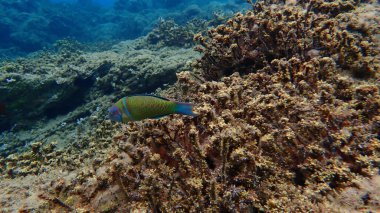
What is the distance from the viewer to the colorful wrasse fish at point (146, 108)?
6.05 feet

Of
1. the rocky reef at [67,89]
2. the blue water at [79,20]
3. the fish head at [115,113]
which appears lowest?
the rocky reef at [67,89]

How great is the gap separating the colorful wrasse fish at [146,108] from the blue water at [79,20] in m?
20.4

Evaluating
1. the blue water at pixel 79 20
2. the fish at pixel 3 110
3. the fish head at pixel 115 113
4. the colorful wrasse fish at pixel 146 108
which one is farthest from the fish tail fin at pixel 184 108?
the blue water at pixel 79 20

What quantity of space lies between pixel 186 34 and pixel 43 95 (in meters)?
6.86

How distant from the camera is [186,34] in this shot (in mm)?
11844

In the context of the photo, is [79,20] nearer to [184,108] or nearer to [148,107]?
[148,107]

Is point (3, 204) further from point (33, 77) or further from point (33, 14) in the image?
point (33, 14)

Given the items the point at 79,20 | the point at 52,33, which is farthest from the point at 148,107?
the point at 79,20

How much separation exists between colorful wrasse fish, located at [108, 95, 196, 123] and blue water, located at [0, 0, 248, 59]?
20.4 meters

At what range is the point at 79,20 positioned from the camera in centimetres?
3173

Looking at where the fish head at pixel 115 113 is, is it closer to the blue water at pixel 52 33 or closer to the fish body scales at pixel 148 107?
the fish body scales at pixel 148 107

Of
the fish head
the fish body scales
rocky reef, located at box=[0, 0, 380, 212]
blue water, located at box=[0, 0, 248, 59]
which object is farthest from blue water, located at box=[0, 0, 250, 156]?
the fish body scales

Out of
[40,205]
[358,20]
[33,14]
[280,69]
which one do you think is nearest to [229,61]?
[280,69]

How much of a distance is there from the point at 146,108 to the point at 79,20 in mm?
34997
